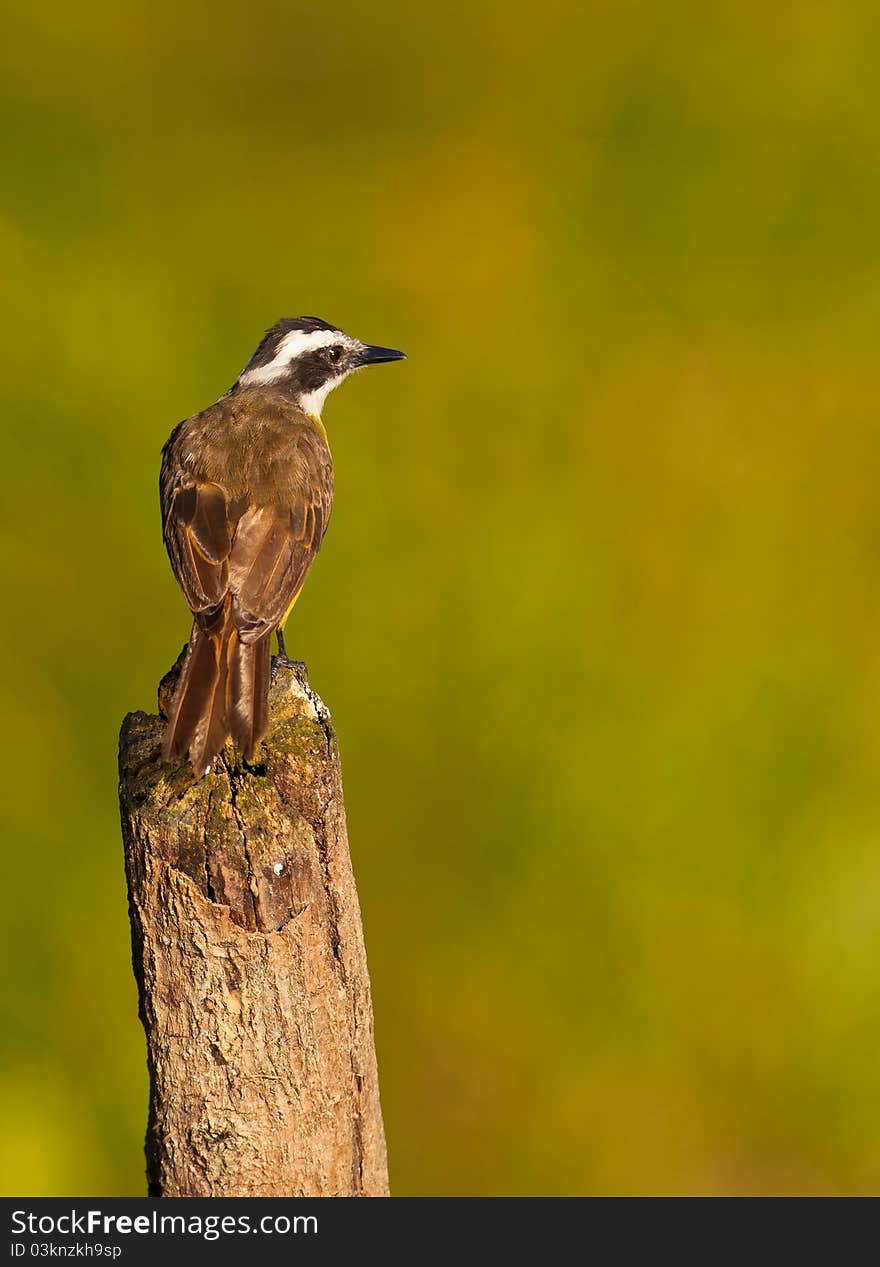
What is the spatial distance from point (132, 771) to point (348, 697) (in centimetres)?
354

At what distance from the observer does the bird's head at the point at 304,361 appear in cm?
538

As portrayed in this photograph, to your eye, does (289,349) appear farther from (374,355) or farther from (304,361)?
(374,355)

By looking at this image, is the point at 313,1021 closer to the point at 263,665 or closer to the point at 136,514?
the point at 263,665

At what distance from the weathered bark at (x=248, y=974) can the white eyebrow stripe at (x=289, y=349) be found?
235 cm

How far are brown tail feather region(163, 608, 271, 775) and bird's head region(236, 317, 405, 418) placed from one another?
68.5 inches

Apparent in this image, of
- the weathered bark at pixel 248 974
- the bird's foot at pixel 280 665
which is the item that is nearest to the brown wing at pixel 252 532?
the bird's foot at pixel 280 665

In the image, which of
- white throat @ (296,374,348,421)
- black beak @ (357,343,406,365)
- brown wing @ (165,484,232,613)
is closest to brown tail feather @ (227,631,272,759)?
brown wing @ (165,484,232,613)

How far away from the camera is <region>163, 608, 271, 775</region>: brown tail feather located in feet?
10.9

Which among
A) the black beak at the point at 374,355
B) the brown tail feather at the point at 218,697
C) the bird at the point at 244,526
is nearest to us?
the brown tail feather at the point at 218,697

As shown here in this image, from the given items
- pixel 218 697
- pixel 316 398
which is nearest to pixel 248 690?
pixel 218 697

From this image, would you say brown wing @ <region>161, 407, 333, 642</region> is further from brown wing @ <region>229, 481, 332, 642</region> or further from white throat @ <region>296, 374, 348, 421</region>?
white throat @ <region>296, 374, 348, 421</region>

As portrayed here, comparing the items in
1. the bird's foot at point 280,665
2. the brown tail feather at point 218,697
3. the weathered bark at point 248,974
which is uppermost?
the bird's foot at point 280,665

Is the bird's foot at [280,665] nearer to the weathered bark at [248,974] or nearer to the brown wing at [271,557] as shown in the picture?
the brown wing at [271,557]

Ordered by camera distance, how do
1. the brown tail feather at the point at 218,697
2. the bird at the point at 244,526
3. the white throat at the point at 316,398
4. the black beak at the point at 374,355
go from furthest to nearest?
the black beak at the point at 374,355, the white throat at the point at 316,398, the bird at the point at 244,526, the brown tail feather at the point at 218,697
